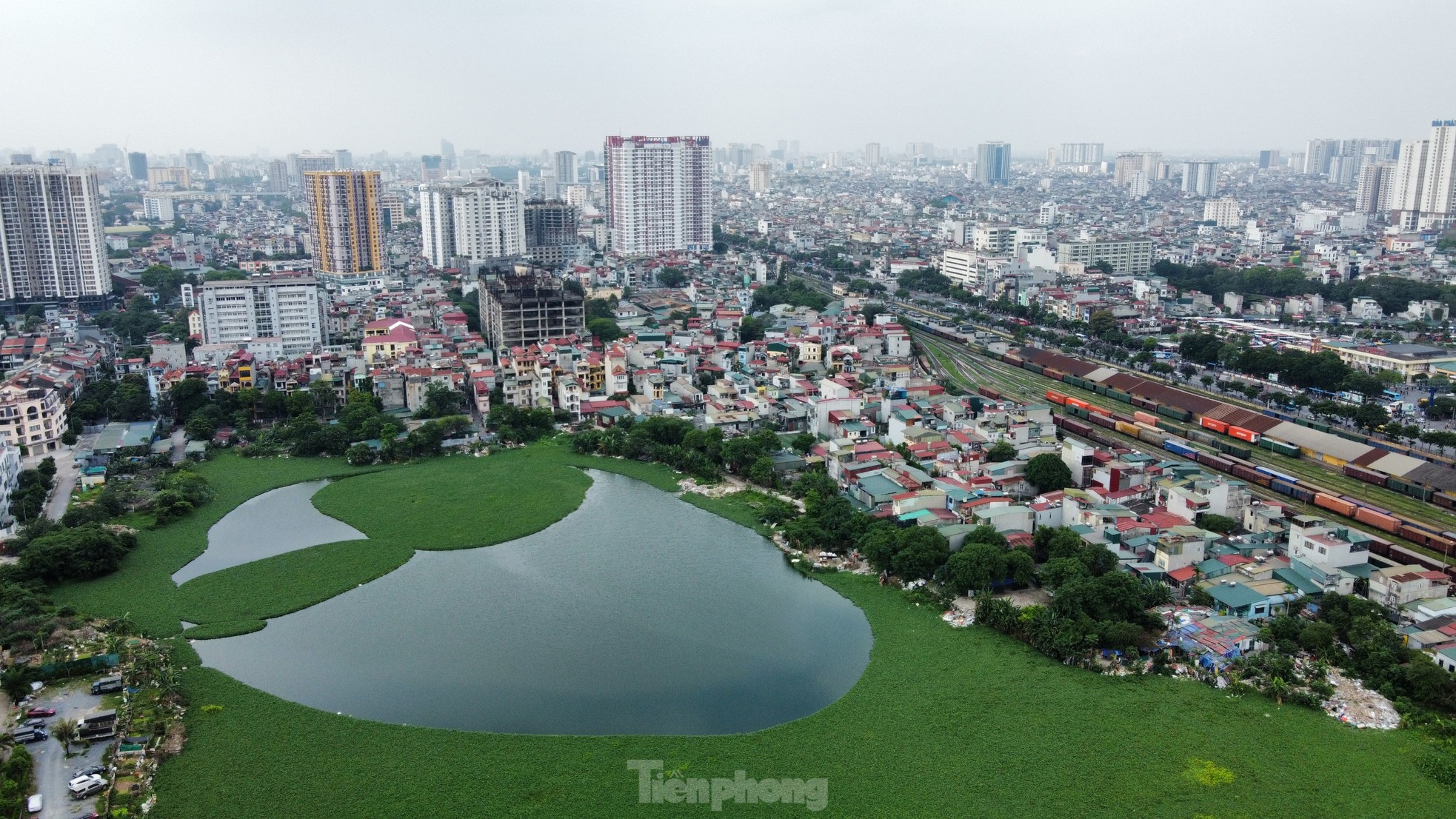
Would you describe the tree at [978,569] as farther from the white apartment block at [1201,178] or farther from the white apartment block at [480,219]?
the white apartment block at [1201,178]

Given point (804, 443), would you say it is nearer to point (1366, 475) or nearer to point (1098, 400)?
point (1098, 400)

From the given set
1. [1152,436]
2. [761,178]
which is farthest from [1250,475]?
[761,178]

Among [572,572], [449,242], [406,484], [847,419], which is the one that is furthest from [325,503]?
[449,242]

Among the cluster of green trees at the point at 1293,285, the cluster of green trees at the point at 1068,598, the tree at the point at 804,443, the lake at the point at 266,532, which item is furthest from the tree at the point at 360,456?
the cluster of green trees at the point at 1293,285

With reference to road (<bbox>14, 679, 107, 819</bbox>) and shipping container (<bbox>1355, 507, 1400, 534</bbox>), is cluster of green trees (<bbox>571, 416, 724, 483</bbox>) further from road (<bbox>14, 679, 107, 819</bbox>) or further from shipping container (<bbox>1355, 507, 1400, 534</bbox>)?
shipping container (<bbox>1355, 507, 1400, 534</bbox>)

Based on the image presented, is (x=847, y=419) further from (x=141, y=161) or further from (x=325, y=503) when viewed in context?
(x=141, y=161)

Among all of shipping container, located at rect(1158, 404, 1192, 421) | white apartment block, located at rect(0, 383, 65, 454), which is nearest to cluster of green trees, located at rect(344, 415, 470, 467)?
white apartment block, located at rect(0, 383, 65, 454)
